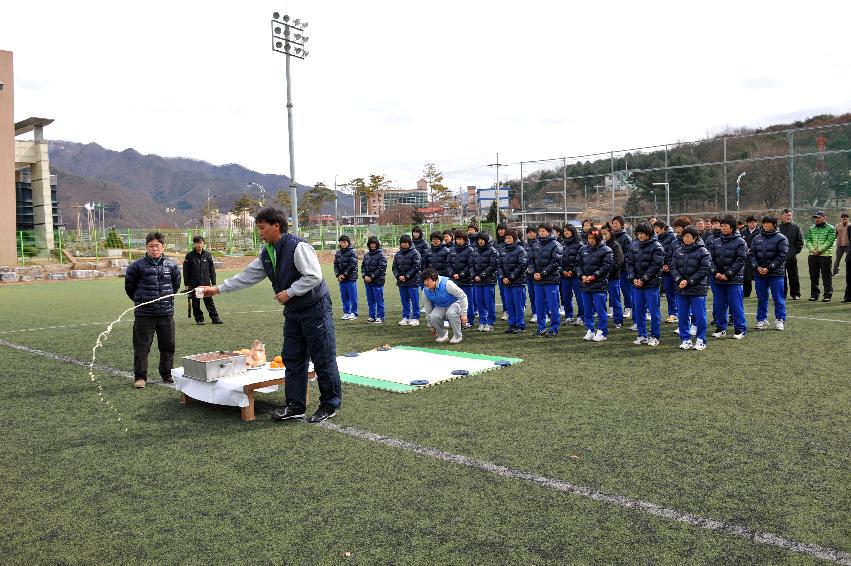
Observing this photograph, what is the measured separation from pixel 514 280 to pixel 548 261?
2.59 ft

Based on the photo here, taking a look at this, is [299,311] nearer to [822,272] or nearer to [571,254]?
[571,254]

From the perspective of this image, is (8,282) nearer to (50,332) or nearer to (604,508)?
(50,332)

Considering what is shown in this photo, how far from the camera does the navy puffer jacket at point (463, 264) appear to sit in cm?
1297

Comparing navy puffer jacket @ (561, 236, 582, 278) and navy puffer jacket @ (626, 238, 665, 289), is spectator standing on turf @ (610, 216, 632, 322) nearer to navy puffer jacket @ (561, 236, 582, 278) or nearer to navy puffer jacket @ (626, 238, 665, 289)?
navy puffer jacket @ (561, 236, 582, 278)

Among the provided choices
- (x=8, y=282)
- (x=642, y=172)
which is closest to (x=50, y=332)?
(x=8, y=282)

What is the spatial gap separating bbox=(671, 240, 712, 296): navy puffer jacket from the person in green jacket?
250 inches

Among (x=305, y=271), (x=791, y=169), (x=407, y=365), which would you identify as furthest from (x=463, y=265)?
(x=791, y=169)

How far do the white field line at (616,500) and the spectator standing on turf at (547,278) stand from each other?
19.9ft

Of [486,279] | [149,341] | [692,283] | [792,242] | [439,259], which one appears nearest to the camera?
[149,341]

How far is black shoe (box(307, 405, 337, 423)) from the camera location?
6.31 meters

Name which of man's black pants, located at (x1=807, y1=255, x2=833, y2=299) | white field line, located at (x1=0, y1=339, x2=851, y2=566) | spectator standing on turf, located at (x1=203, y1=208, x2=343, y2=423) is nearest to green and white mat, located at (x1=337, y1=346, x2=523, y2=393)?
spectator standing on turf, located at (x1=203, y1=208, x2=343, y2=423)

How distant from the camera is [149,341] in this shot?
8.18 metres

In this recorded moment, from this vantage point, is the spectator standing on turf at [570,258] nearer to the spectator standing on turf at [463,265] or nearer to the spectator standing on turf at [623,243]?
the spectator standing on turf at [623,243]

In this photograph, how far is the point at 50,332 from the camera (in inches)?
508
